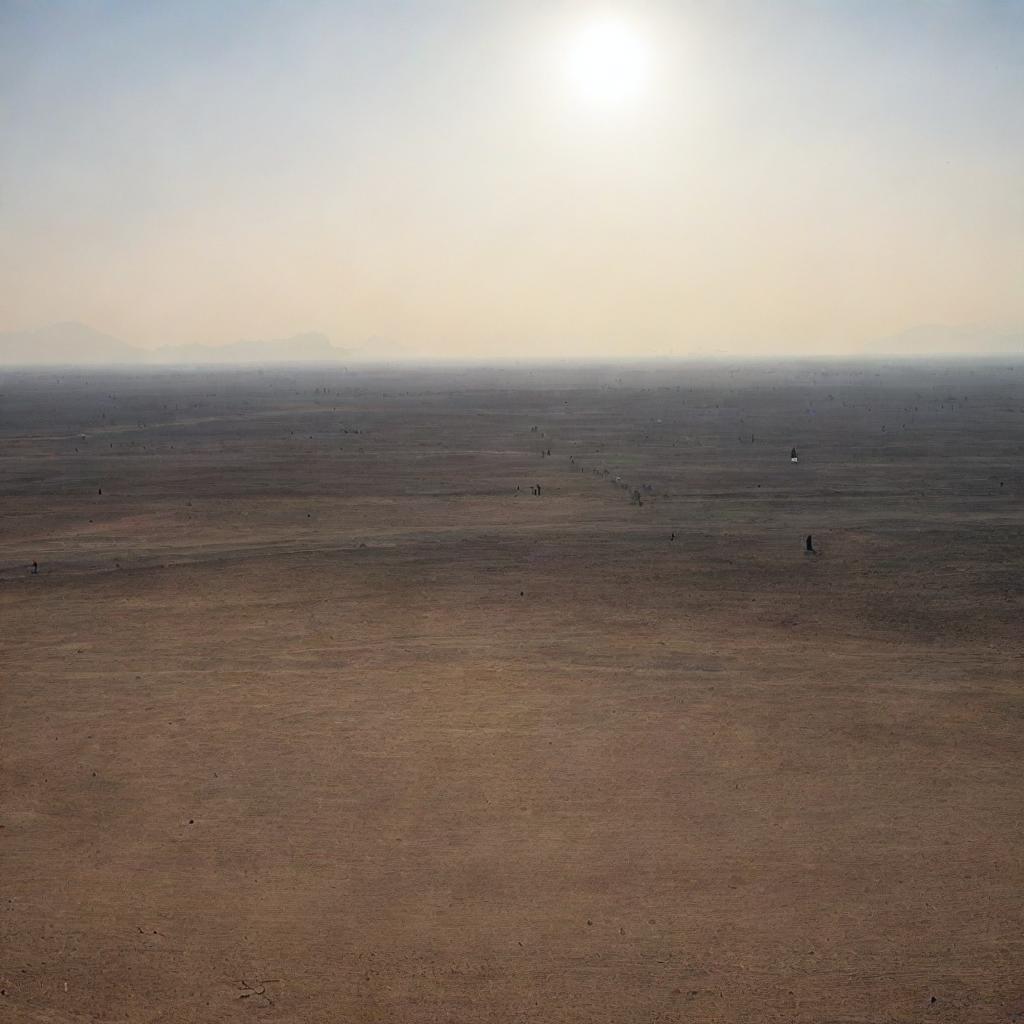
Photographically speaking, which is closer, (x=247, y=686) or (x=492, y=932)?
(x=492, y=932)

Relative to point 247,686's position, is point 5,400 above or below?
above

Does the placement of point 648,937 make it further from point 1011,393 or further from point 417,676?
point 1011,393

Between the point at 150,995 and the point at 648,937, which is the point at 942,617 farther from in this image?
the point at 150,995

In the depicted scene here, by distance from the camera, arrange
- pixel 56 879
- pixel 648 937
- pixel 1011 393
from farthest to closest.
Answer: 1. pixel 1011 393
2. pixel 56 879
3. pixel 648 937

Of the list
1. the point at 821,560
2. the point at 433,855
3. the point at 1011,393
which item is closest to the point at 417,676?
the point at 433,855

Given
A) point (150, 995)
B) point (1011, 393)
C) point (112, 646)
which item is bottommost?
point (150, 995)

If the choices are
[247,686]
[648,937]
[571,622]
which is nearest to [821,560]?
[571,622]

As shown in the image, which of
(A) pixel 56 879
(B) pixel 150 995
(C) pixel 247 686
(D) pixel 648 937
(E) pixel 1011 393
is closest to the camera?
(B) pixel 150 995
